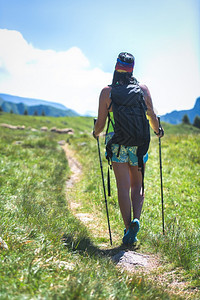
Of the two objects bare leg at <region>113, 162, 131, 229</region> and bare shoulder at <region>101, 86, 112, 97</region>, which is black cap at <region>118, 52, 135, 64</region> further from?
bare leg at <region>113, 162, 131, 229</region>

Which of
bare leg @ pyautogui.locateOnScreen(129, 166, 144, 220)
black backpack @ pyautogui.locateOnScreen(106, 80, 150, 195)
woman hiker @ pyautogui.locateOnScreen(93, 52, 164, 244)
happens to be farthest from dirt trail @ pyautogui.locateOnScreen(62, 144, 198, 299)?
black backpack @ pyautogui.locateOnScreen(106, 80, 150, 195)

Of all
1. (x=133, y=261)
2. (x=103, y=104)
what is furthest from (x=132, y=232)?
(x=103, y=104)

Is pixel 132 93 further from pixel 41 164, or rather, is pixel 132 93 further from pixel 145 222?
pixel 41 164

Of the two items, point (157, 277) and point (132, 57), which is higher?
point (132, 57)

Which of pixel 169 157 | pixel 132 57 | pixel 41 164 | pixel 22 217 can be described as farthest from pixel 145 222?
pixel 169 157

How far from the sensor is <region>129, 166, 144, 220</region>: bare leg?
3.89 metres

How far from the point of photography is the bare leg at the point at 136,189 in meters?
3.89

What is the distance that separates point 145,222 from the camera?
4.95m

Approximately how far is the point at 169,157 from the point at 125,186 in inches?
274

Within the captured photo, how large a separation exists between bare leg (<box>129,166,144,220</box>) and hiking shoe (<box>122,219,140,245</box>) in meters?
0.29

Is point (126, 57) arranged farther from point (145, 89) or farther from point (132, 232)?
point (132, 232)

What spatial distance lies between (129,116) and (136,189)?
4.05 feet

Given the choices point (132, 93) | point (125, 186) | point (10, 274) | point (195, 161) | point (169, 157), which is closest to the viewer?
point (10, 274)

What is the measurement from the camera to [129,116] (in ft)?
11.3
